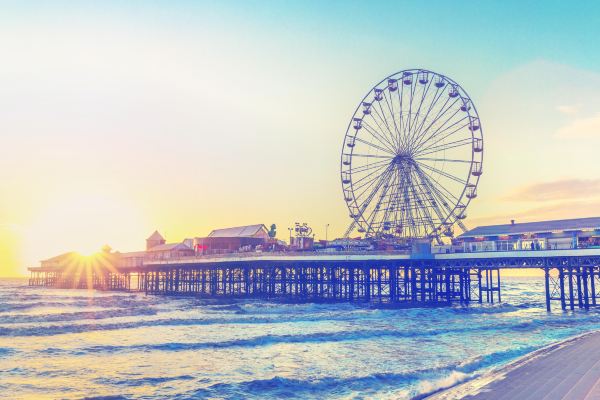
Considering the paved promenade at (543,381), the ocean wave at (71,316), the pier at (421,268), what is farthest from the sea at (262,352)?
the pier at (421,268)

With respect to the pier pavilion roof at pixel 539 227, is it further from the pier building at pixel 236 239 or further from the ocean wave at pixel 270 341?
the pier building at pixel 236 239

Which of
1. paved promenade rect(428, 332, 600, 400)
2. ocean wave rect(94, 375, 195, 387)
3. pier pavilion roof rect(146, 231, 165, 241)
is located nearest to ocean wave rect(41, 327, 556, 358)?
paved promenade rect(428, 332, 600, 400)

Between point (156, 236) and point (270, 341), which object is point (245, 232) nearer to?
point (156, 236)

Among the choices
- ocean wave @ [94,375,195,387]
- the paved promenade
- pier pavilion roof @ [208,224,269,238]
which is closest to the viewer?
the paved promenade

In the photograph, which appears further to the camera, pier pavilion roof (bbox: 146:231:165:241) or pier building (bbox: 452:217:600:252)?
pier pavilion roof (bbox: 146:231:165:241)

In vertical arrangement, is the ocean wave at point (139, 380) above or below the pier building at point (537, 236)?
below

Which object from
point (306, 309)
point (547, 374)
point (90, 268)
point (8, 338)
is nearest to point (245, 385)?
point (547, 374)

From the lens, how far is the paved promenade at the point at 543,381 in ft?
48.0

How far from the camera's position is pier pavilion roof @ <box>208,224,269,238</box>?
90.5m

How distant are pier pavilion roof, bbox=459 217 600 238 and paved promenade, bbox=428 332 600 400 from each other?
32.0m

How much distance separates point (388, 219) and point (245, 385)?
138 ft

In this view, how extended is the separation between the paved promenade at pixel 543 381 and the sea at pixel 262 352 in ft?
4.78

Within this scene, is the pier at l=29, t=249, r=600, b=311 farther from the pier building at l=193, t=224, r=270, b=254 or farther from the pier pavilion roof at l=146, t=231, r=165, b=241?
the pier pavilion roof at l=146, t=231, r=165, b=241

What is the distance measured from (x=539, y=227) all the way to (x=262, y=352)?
133 feet
